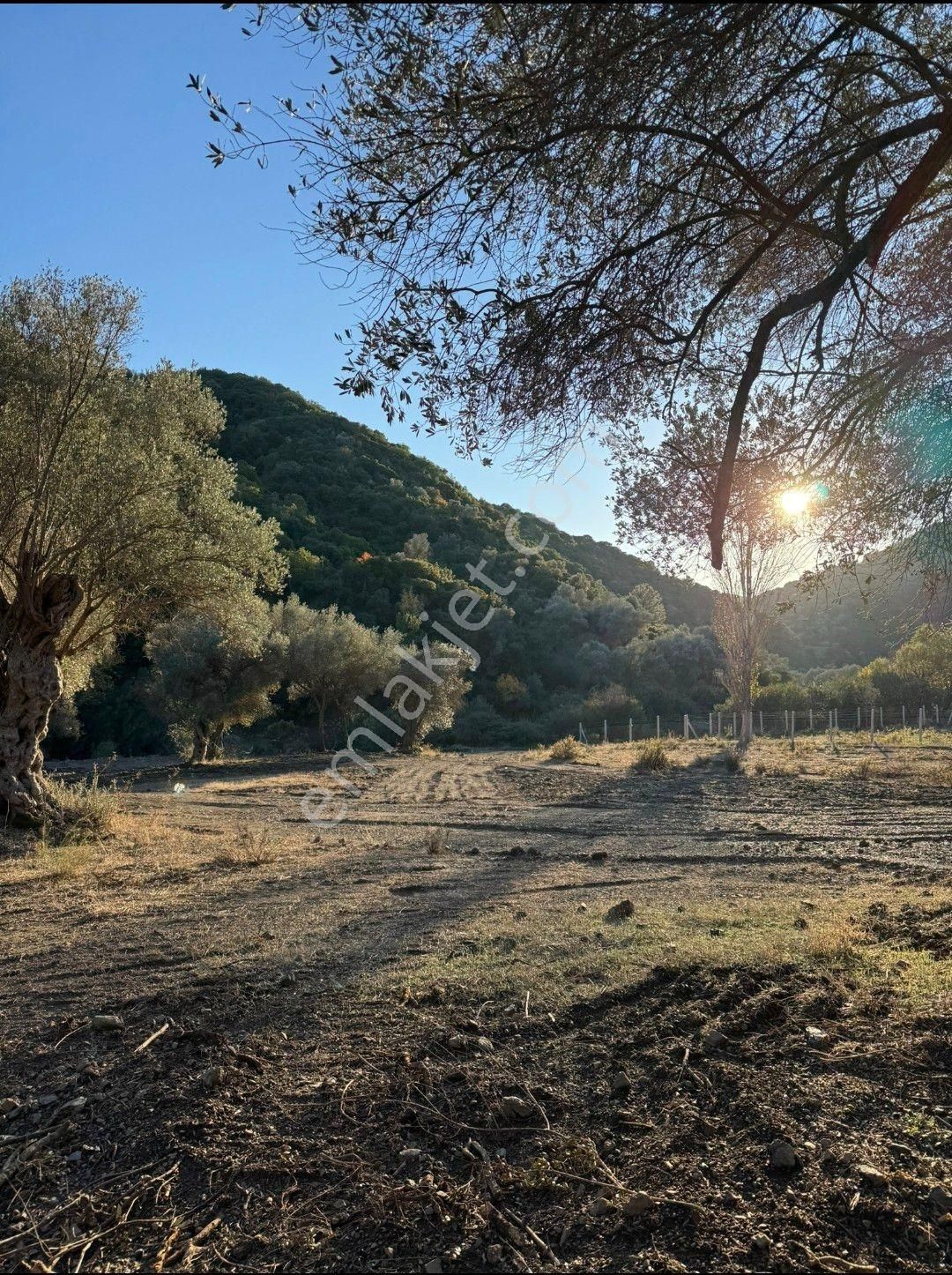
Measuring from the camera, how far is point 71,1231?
2135 millimetres

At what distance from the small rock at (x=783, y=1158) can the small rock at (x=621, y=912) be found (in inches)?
116

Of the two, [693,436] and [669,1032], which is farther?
[693,436]

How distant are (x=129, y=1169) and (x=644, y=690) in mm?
46206

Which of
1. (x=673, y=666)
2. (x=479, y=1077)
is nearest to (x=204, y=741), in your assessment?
(x=479, y=1077)

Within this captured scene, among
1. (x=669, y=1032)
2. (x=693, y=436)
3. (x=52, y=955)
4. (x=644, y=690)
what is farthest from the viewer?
(x=644, y=690)

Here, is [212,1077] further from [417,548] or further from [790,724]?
[417,548]

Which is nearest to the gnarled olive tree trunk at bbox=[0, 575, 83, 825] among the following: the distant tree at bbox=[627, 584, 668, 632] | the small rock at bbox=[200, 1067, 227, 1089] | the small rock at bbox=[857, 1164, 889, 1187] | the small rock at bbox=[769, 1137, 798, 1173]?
the small rock at bbox=[200, 1067, 227, 1089]

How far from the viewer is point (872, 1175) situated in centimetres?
214

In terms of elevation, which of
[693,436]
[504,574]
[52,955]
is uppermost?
[504,574]

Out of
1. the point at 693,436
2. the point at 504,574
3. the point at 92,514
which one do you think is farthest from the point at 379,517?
the point at 693,436

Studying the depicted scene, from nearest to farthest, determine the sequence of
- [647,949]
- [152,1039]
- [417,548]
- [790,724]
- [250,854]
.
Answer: [152,1039] < [647,949] < [250,854] < [790,724] < [417,548]

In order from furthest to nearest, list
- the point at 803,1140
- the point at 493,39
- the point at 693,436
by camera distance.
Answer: the point at 693,436
the point at 493,39
the point at 803,1140

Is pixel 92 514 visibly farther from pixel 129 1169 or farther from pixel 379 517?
pixel 379 517

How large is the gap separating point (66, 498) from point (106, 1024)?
7652mm
